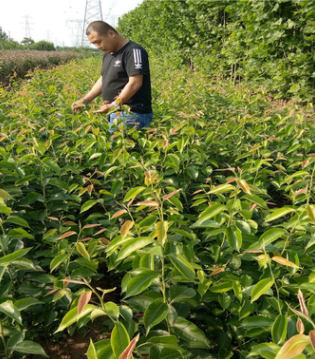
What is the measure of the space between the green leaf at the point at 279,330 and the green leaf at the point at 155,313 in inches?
12.7

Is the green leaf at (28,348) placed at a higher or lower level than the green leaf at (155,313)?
lower

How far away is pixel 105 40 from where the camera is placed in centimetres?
296

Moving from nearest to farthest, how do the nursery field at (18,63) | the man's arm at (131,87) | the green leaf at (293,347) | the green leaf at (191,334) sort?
the green leaf at (293,347) < the green leaf at (191,334) < the man's arm at (131,87) < the nursery field at (18,63)

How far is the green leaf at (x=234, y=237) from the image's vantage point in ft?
3.78

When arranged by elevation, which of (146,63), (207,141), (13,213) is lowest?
(13,213)

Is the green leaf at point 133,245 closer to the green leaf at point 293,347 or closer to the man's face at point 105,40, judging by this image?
Answer: the green leaf at point 293,347

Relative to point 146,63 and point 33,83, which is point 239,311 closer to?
point 146,63

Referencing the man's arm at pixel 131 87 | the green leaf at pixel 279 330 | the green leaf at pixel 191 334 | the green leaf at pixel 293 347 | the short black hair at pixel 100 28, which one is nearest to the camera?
the green leaf at pixel 293 347

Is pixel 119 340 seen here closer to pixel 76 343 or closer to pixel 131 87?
pixel 76 343

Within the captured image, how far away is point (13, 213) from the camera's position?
1.58 m

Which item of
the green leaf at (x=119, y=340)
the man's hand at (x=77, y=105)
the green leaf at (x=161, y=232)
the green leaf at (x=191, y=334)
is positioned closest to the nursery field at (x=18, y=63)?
the man's hand at (x=77, y=105)

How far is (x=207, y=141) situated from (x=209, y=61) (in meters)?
6.72

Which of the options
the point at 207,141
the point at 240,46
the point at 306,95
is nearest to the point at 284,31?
the point at 306,95

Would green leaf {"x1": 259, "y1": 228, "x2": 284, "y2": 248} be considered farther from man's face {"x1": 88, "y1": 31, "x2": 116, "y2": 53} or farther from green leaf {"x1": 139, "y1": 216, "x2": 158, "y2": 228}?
man's face {"x1": 88, "y1": 31, "x2": 116, "y2": 53}
